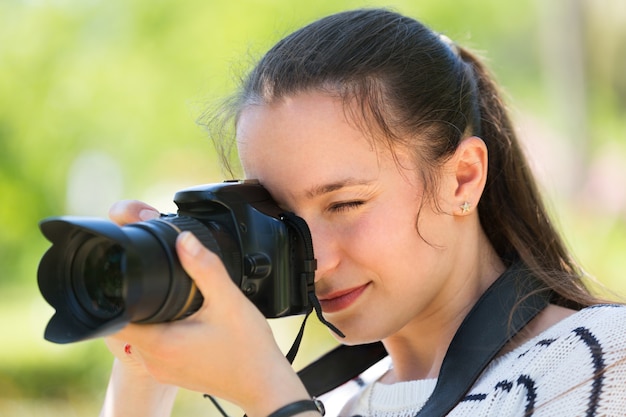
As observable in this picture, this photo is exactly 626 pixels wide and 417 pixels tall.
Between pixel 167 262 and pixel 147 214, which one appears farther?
pixel 147 214

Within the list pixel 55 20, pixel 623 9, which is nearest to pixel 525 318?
pixel 55 20

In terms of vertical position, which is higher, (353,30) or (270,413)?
(353,30)

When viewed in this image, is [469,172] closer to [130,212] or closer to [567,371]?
[567,371]


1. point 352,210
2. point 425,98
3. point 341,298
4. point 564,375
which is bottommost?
point 564,375

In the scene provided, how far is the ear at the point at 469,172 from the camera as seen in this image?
4.54 ft

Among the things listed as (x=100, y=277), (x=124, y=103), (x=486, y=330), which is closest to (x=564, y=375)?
(x=486, y=330)

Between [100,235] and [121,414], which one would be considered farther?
[121,414]

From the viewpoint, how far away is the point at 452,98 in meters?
1.43

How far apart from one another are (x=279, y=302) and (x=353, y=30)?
47 cm

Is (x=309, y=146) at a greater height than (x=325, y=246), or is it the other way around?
(x=309, y=146)

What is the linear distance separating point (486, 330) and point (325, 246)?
267 millimetres

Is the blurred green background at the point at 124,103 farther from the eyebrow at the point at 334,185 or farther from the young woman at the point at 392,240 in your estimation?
the eyebrow at the point at 334,185

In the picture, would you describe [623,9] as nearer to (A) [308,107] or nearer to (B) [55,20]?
(B) [55,20]

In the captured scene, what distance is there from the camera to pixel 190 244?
40.8 inches
